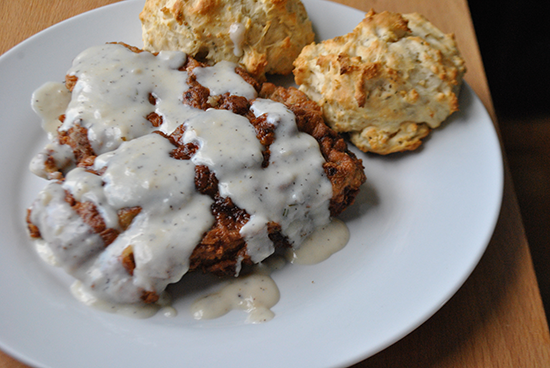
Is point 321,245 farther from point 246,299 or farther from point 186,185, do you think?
point 186,185

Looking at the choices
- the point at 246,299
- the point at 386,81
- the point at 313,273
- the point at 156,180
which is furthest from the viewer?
the point at 386,81

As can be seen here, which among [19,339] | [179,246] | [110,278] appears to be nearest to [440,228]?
[179,246]

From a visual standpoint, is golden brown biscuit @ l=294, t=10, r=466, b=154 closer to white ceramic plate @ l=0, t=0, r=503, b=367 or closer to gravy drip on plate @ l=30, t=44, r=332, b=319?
white ceramic plate @ l=0, t=0, r=503, b=367

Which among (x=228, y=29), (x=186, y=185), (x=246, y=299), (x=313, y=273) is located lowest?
(x=313, y=273)

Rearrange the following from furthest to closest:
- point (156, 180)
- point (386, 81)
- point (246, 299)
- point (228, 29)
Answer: point (228, 29)
point (386, 81)
point (246, 299)
point (156, 180)

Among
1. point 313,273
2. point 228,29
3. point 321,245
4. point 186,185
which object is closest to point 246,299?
point 313,273

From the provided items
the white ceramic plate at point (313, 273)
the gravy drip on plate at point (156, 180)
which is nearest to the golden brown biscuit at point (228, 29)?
the gravy drip on plate at point (156, 180)

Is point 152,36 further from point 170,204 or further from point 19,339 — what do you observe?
point 19,339

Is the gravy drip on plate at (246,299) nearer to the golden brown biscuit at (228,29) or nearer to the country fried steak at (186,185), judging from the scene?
the country fried steak at (186,185)
